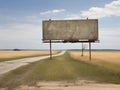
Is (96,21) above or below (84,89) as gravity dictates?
above

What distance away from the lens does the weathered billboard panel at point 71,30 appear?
52531mm

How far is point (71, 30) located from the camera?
53625mm

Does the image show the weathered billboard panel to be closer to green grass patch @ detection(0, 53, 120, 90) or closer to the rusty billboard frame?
the rusty billboard frame

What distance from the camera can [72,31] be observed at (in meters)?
53.5

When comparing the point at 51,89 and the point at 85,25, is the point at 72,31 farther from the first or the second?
the point at 51,89

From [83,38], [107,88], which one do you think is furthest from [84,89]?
[83,38]

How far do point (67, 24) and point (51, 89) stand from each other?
42779 millimetres

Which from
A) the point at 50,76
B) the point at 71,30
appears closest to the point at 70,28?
the point at 71,30

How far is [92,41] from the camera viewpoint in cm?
5228

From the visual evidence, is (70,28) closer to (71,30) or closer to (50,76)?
(71,30)

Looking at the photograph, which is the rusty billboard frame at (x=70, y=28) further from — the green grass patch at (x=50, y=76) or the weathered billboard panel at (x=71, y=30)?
the green grass patch at (x=50, y=76)

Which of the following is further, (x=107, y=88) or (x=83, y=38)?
(x=83, y=38)

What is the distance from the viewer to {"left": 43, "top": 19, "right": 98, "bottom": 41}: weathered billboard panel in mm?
52531

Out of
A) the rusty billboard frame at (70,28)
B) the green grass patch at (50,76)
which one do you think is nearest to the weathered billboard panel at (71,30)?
the rusty billboard frame at (70,28)
